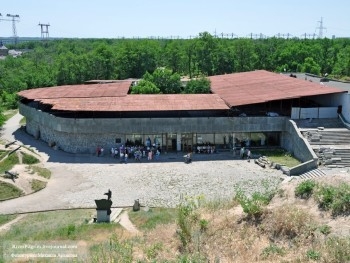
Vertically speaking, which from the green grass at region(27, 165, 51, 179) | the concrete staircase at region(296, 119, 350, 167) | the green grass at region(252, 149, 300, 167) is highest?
the concrete staircase at region(296, 119, 350, 167)

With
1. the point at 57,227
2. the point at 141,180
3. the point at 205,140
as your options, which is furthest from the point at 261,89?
the point at 57,227

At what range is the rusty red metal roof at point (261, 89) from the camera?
39844mm

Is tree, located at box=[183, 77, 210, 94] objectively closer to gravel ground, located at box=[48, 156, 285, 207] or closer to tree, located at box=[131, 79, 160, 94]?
tree, located at box=[131, 79, 160, 94]

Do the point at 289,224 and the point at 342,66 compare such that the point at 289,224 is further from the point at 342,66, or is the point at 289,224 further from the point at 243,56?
the point at 342,66

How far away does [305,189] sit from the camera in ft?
68.3

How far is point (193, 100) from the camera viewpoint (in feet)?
137

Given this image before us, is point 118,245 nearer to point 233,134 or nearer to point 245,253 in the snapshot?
point 245,253

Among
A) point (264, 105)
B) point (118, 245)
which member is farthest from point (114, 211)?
point (264, 105)

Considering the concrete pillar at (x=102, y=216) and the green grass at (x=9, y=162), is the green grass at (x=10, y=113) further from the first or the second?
the concrete pillar at (x=102, y=216)

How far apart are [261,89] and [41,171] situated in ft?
78.7

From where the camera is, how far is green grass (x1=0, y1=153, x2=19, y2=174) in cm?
3472

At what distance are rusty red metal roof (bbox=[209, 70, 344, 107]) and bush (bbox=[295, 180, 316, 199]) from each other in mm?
19039

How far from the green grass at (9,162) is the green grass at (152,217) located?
1404 cm

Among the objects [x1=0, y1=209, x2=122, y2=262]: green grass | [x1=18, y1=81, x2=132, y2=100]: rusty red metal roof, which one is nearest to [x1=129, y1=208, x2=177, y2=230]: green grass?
[x1=0, y1=209, x2=122, y2=262]: green grass
